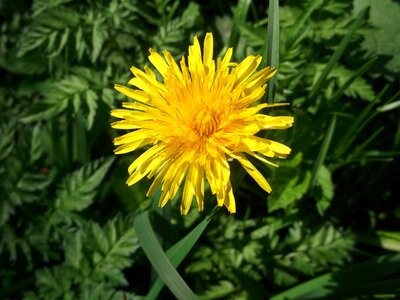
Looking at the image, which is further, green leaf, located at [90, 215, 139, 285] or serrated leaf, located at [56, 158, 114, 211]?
serrated leaf, located at [56, 158, 114, 211]

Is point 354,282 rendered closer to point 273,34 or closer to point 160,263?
point 160,263

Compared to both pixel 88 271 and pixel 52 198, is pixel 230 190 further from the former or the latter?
pixel 52 198

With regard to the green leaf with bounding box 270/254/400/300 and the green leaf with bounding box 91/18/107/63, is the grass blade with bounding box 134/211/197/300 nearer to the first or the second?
the green leaf with bounding box 270/254/400/300

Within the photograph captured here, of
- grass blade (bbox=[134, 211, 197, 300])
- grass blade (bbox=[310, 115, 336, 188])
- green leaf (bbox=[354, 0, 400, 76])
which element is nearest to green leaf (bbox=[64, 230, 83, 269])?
grass blade (bbox=[134, 211, 197, 300])

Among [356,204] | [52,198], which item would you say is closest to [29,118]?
[52,198]

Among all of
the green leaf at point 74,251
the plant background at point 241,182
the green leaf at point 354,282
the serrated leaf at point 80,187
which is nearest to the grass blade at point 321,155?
the plant background at point 241,182

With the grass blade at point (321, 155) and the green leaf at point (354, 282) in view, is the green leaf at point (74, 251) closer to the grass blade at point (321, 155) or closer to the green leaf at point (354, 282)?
the green leaf at point (354, 282)

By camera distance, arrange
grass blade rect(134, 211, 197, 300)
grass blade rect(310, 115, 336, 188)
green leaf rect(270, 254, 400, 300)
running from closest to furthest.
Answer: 1. grass blade rect(134, 211, 197, 300)
2. green leaf rect(270, 254, 400, 300)
3. grass blade rect(310, 115, 336, 188)
